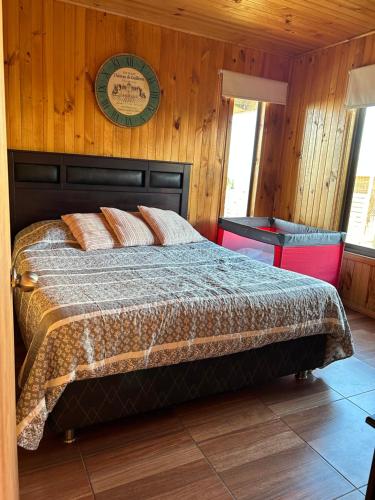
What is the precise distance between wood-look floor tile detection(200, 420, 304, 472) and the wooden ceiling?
9.88ft

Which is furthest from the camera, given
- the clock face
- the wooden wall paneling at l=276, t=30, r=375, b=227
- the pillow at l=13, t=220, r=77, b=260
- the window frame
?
the window frame

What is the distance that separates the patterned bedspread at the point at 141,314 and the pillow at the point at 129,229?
0.80 ft

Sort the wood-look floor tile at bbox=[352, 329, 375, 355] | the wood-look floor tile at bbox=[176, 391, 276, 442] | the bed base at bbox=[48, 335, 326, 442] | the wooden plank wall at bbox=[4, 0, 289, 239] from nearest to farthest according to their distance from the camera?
the bed base at bbox=[48, 335, 326, 442]
the wood-look floor tile at bbox=[176, 391, 276, 442]
the wood-look floor tile at bbox=[352, 329, 375, 355]
the wooden plank wall at bbox=[4, 0, 289, 239]

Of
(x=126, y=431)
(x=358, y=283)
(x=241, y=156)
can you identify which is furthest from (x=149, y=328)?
(x=241, y=156)

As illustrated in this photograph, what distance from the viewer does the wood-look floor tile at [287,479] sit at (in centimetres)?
155

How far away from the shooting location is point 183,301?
74.7 inches

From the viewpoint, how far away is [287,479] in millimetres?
1622

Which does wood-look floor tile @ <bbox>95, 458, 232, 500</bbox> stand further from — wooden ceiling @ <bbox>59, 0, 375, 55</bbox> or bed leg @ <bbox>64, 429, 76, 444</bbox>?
wooden ceiling @ <bbox>59, 0, 375, 55</bbox>

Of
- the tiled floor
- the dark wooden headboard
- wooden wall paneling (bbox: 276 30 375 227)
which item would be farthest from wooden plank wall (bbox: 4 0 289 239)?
the tiled floor

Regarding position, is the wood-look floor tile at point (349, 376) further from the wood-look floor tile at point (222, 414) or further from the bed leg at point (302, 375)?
the wood-look floor tile at point (222, 414)

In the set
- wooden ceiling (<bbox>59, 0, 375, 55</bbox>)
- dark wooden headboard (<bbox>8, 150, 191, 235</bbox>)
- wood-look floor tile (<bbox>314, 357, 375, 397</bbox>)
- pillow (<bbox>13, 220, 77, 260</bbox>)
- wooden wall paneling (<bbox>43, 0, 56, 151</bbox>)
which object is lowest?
wood-look floor tile (<bbox>314, 357, 375, 397</bbox>)

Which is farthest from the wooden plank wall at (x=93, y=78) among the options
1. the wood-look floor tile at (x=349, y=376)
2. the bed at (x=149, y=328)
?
the wood-look floor tile at (x=349, y=376)

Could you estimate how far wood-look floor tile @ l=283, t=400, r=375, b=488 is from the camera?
5.65 ft

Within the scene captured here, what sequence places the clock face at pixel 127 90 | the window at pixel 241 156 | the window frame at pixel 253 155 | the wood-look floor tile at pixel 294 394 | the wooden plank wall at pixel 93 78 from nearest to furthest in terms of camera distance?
the wood-look floor tile at pixel 294 394
the wooden plank wall at pixel 93 78
the clock face at pixel 127 90
the window frame at pixel 253 155
the window at pixel 241 156
